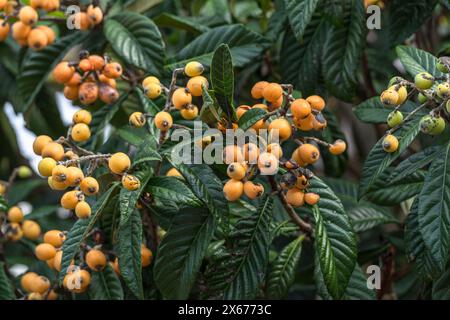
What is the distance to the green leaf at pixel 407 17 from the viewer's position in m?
1.73

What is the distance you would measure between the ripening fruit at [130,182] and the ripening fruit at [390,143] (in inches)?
17.1

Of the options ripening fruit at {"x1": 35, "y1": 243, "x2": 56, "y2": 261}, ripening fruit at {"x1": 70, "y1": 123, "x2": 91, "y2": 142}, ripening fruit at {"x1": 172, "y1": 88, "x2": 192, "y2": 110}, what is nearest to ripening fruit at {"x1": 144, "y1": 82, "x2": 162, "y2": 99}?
ripening fruit at {"x1": 172, "y1": 88, "x2": 192, "y2": 110}

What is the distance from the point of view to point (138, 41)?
1.76 meters

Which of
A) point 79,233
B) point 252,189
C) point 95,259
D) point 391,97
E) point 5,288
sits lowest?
point 5,288

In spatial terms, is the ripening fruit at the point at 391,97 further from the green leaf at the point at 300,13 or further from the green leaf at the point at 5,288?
the green leaf at the point at 5,288

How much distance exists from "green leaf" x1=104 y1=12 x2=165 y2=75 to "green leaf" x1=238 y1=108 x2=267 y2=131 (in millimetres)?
440

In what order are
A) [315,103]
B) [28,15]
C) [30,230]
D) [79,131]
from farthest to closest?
[30,230], [28,15], [79,131], [315,103]

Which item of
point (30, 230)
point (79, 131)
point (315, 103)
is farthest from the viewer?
point (30, 230)

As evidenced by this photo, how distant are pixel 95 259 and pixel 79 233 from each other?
0.12 metres

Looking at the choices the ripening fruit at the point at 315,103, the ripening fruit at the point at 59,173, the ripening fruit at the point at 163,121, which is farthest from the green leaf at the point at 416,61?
the ripening fruit at the point at 59,173

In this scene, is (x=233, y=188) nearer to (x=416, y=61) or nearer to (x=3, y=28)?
(x=416, y=61)

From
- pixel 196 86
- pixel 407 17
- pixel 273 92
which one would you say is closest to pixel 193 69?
pixel 196 86

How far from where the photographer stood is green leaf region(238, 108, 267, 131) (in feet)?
4.28

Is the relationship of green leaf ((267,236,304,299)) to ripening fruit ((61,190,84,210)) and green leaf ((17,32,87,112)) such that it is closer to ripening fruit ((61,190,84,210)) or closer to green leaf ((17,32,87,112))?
ripening fruit ((61,190,84,210))
